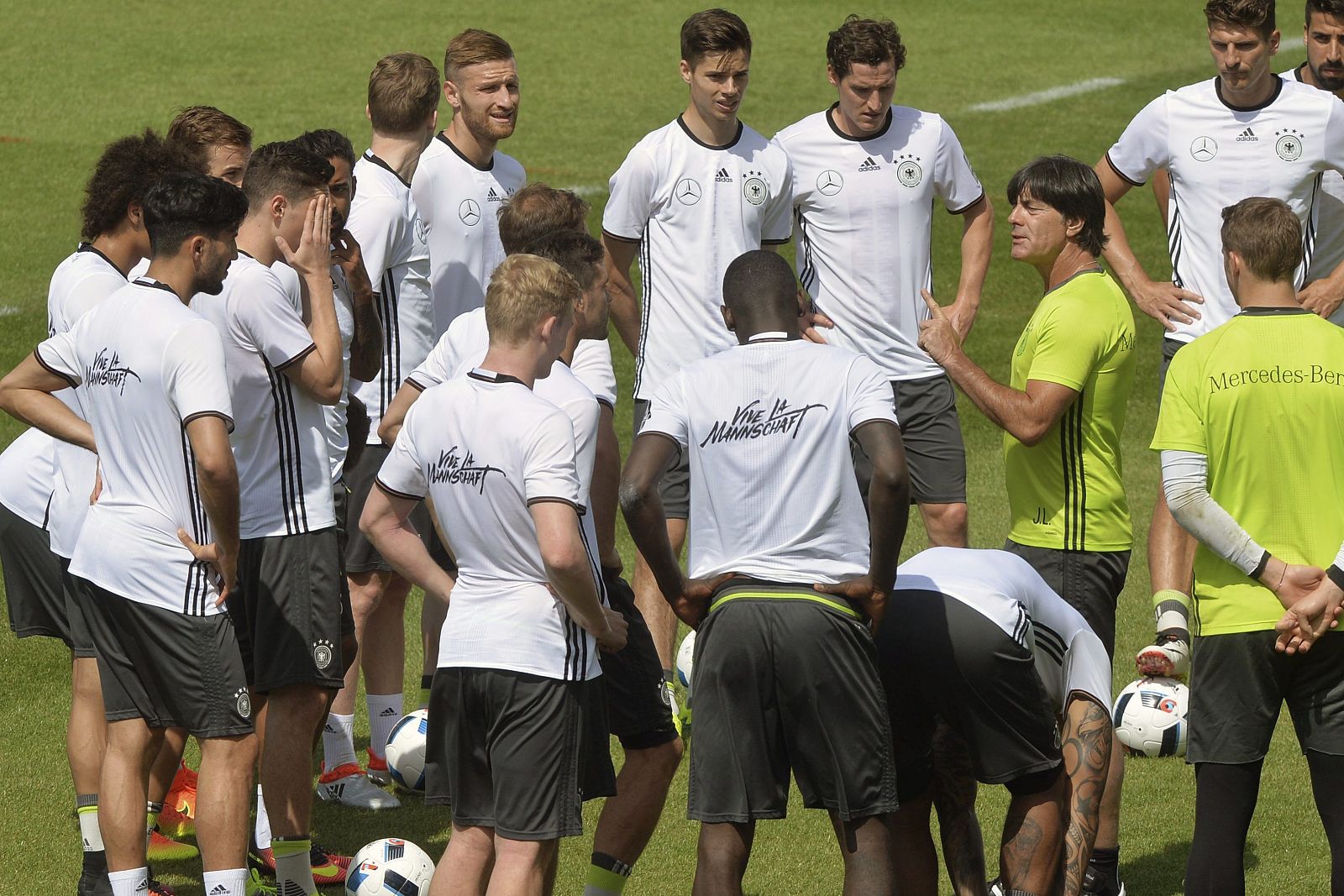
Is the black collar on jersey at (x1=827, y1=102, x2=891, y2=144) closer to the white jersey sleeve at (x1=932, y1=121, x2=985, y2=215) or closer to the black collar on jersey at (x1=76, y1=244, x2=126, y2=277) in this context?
the white jersey sleeve at (x1=932, y1=121, x2=985, y2=215)

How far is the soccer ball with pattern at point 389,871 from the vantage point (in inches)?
237

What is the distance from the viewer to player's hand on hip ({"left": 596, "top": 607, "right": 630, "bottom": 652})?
5.06 meters

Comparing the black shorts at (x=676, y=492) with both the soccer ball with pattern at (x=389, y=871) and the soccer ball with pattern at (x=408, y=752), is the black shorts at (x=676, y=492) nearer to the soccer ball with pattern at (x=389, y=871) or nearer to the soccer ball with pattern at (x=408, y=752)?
the soccer ball with pattern at (x=408, y=752)

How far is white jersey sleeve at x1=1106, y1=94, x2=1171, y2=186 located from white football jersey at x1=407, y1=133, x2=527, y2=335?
310cm

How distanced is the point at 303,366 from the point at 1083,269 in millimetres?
2862

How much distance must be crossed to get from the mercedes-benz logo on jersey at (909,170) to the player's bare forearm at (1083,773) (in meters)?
3.55

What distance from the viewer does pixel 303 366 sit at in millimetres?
5852

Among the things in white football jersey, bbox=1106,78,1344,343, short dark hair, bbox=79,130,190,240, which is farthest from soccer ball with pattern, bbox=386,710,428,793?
white football jersey, bbox=1106,78,1344,343

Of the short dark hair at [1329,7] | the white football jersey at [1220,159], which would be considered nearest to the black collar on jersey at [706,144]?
the white football jersey at [1220,159]

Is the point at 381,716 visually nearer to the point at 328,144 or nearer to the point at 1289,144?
the point at 328,144

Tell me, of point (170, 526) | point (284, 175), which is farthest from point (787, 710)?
point (284, 175)

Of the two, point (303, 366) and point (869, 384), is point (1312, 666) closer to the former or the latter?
point (869, 384)

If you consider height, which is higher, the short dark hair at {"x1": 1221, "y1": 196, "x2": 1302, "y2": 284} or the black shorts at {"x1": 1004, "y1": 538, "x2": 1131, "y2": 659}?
the short dark hair at {"x1": 1221, "y1": 196, "x2": 1302, "y2": 284}

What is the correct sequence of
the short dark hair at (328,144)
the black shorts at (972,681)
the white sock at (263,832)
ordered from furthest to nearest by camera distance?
the short dark hair at (328,144) < the white sock at (263,832) < the black shorts at (972,681)
